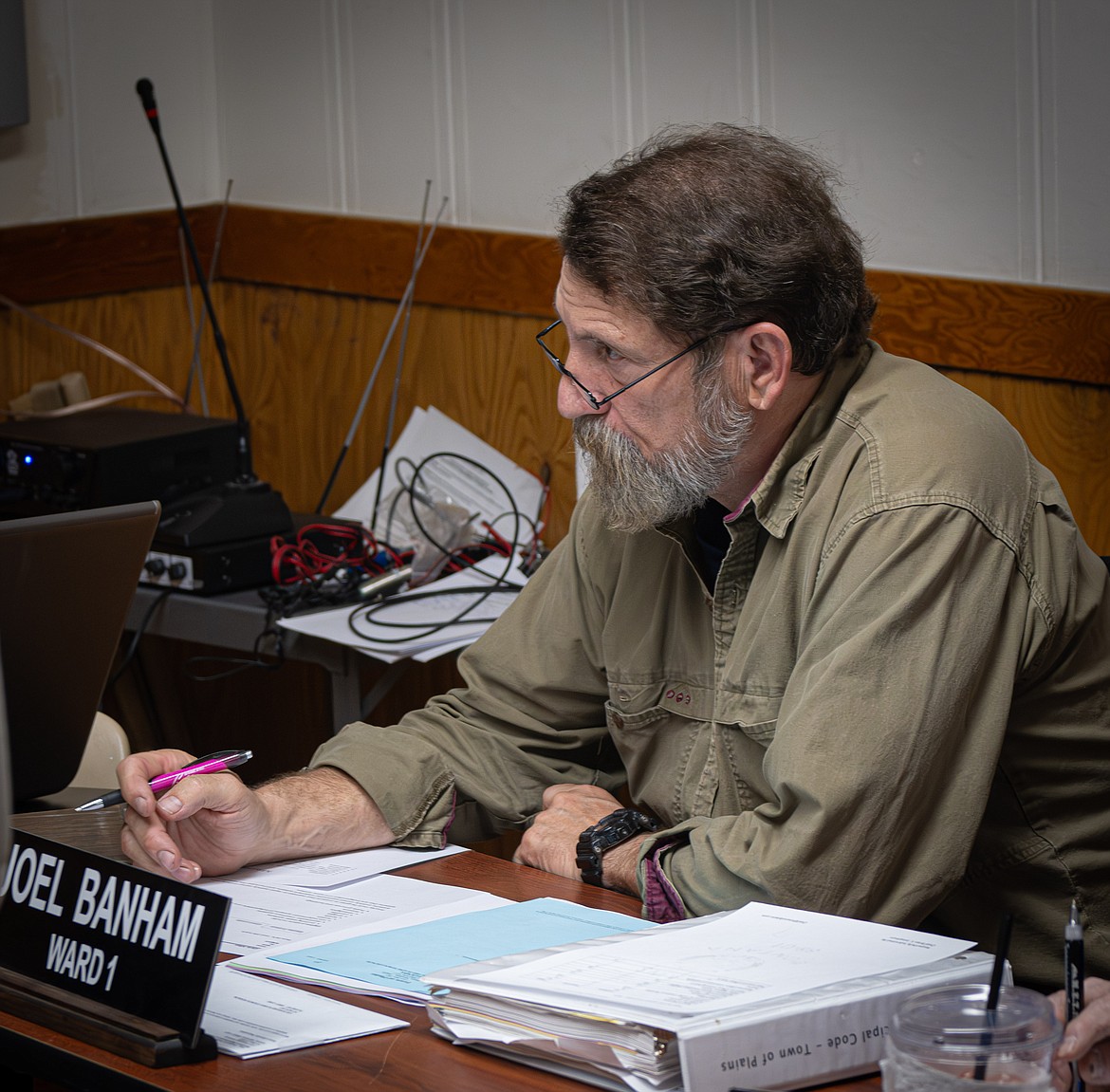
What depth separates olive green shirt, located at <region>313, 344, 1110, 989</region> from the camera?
1.32 metres

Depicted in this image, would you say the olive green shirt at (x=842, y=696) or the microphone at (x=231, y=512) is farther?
the microphone at (x=231, y=512)

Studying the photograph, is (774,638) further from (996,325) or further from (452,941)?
(996,325)

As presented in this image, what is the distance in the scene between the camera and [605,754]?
5.91ft

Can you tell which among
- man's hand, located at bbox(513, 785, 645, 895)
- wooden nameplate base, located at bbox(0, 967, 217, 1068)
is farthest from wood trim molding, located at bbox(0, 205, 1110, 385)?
wooden nameplate base, located at bbox(0, 967, 217, 1068)

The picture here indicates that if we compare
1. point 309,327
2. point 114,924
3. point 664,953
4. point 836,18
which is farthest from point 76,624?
point 309,327

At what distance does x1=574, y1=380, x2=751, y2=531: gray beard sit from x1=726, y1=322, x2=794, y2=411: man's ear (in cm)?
2

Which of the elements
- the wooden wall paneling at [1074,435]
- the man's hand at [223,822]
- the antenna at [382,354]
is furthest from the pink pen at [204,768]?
the antenna at [382,354]

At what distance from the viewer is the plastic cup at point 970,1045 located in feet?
2.88

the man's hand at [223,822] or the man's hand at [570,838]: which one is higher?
the man's hand at [223,822]

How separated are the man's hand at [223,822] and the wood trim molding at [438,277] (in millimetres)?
1229

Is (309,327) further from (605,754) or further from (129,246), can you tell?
(605,754)

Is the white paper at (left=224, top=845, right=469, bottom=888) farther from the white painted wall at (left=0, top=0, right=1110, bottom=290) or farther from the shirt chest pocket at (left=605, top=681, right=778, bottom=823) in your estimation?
the white painted wall at (left=0, top=0, right=1110, bottom=290)

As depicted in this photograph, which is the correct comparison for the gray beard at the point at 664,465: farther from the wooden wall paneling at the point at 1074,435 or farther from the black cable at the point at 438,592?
the wooden wall paneling at the point at 1074,435

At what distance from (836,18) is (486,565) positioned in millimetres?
1070
